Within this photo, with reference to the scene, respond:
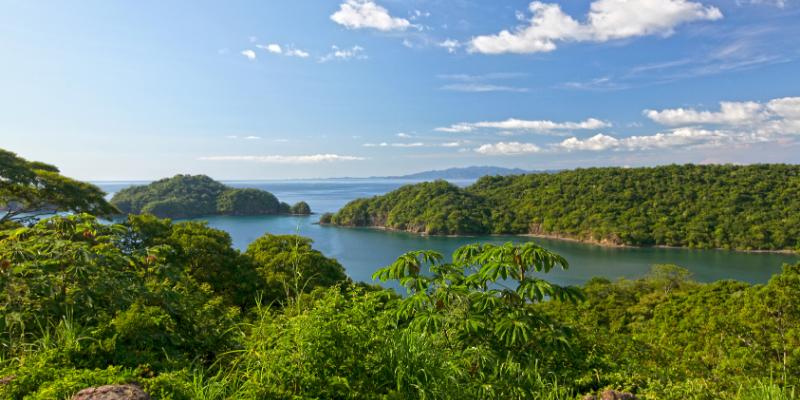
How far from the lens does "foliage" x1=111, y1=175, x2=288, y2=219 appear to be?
89575mm

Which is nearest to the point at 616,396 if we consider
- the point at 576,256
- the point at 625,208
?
the point at 576,256

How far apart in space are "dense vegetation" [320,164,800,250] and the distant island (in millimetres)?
24126

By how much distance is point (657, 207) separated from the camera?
244 ft

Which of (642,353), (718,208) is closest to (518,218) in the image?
(718,208)

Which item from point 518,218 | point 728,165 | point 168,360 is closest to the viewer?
point 168,360

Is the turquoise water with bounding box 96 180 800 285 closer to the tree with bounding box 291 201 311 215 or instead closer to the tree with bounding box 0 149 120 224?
the tree with bounding box 291 201 311 215

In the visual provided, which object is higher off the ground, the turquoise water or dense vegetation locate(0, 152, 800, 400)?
dense vegetation locate(0, 152, 800, 400)

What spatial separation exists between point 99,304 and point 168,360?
2.91ft

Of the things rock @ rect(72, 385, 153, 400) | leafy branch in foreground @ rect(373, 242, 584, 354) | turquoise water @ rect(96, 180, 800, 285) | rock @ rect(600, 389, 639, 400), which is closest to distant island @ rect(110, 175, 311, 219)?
turquoise water @ rect(96, 180, 800, 285)

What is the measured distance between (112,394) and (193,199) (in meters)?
107

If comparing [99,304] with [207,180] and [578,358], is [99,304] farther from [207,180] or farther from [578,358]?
[207,180]

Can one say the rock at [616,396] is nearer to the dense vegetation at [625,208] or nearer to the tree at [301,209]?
the dense vegetation at [625,208]

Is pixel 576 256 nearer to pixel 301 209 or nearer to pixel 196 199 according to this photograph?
pixel 301 209

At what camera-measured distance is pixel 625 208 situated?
76.1 meters
